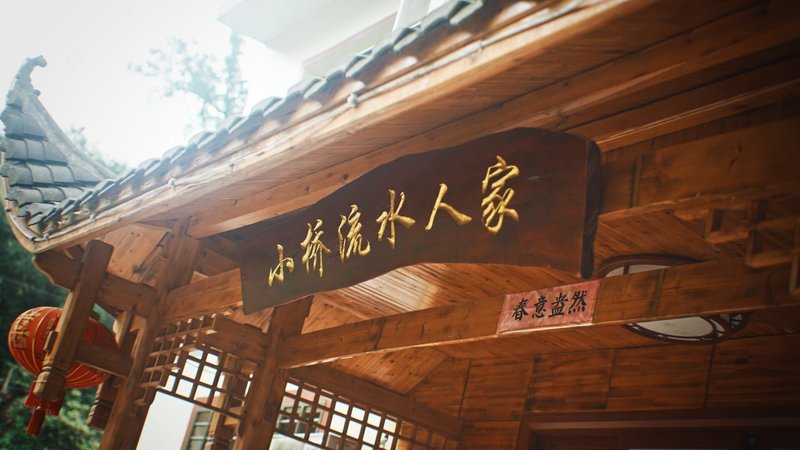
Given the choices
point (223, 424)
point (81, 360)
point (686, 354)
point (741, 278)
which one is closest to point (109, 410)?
point (81, 360)

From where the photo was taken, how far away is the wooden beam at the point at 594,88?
2.79 metres

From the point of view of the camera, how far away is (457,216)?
3.69 metres

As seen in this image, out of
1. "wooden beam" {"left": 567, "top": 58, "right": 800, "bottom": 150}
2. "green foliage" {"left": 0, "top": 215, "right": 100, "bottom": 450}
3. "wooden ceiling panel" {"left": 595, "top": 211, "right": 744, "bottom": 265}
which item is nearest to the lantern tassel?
"wooden ceiling panel" {"left": 595, "top": 211, "right": 744, "bottom": 265}

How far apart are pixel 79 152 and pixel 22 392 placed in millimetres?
9754

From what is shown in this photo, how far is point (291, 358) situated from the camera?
6.49 m

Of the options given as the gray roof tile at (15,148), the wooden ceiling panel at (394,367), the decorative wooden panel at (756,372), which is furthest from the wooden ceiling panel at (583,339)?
the gray roof tile at (15,148)

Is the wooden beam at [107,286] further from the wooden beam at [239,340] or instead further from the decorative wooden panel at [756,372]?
the decorative wooden panel at [756,372]

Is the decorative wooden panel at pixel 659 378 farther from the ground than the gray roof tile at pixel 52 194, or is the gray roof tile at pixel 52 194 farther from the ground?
the gray roof tile at pixel 52 194

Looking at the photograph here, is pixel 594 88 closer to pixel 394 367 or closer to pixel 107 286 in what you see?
pixel 107 286

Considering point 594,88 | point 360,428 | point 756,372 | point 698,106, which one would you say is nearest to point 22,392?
point 360,428

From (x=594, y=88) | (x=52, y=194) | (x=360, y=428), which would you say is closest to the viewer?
(x=594, y=88)

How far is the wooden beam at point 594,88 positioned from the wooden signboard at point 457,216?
0.57 feet

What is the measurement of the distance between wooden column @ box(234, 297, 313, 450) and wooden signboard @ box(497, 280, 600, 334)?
2654 millimetres

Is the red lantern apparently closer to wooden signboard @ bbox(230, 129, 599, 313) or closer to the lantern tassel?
the lantern tassel
